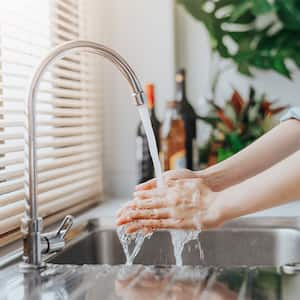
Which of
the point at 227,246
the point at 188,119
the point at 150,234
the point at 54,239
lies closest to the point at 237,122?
the point at 188,119

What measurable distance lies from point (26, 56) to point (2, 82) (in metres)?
0.18

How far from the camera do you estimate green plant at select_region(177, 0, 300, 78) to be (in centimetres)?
172

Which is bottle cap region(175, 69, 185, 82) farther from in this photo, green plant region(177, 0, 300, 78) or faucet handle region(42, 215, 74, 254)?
faucet handle region(42, 215, 74, 254)

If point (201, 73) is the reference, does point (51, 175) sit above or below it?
below

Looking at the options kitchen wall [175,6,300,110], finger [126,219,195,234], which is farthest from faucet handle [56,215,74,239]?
kitchen wall [175,6,300,110]

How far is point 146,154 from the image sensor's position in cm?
163

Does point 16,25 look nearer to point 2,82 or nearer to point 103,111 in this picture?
point 2,82

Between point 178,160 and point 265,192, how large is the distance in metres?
0.67

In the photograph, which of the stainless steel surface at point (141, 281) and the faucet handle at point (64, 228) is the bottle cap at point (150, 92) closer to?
the stainless steel surface at point (141, 281)

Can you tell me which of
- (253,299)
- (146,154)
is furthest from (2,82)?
(253,299)

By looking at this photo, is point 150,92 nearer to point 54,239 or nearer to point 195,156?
point 195,156

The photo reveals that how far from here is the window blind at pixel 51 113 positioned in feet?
3.88

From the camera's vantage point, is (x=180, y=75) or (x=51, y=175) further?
(x=180, y=75)

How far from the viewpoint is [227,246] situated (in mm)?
1382
